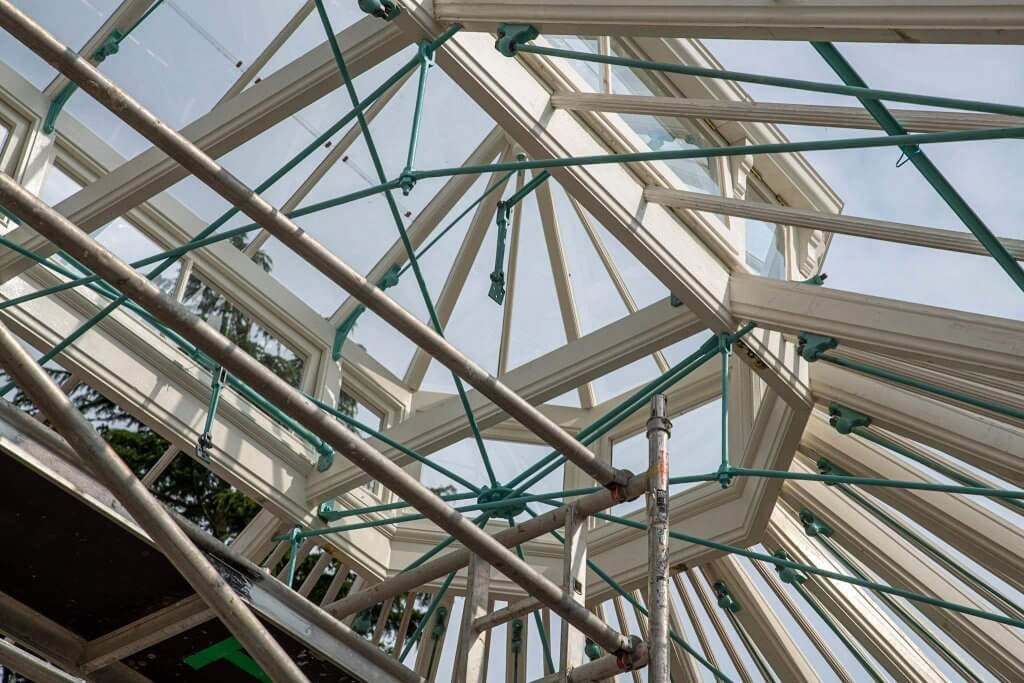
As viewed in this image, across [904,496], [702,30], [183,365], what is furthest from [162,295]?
[904,496]

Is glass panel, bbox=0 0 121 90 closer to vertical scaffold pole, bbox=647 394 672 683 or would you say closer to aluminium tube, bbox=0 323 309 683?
aluminium tube, bbox=0 323 309 683

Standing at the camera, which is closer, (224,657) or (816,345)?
(224,657)

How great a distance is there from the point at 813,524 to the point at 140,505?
188 inches

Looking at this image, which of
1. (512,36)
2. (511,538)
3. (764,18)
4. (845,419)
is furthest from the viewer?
(845,419)

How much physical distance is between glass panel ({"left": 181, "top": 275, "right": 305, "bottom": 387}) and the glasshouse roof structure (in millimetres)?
74

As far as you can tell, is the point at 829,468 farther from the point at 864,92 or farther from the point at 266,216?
the point at 266,216

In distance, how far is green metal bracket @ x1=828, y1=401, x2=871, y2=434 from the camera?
7.02 meters

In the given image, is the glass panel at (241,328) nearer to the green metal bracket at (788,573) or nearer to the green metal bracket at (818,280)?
the green metal bracket at (788,573)

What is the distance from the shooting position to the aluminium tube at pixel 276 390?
→ 420 cm

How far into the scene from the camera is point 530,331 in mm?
9375

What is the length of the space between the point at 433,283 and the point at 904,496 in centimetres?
351

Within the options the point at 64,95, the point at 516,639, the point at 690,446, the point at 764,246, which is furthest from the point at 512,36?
the point at 516,639

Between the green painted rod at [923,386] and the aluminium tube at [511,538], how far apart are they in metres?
1.73

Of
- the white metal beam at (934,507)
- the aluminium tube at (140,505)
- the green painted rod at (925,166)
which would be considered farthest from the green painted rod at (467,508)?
the green painted rod at (925,166)
